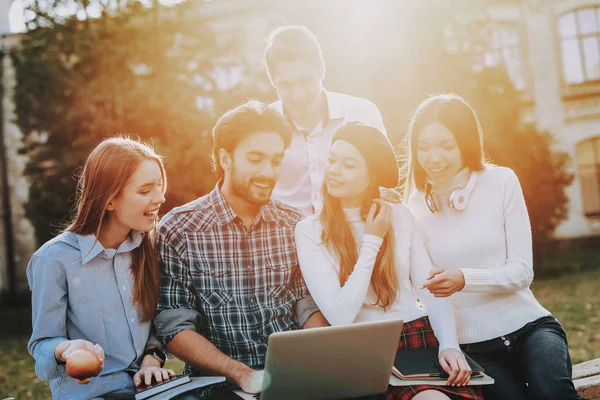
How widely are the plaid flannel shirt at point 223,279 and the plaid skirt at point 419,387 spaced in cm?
50

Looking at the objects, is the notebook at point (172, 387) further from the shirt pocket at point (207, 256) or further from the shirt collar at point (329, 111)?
the shirt collar at point (329, 111)

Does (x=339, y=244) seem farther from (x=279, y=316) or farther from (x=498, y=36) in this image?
(x=498, y=36)

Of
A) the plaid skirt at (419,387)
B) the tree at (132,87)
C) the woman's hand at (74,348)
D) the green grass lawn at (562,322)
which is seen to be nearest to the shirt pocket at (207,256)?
the woman's hand at (74,348)

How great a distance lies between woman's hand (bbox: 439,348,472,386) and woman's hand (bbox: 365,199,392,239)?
581 mm

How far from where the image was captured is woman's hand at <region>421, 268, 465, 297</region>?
258 cm

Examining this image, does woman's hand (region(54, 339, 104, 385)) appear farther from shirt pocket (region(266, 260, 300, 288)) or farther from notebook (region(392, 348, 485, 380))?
notebook (region(392, 348, 485, 380))

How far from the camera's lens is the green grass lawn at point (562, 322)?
646 centimetres

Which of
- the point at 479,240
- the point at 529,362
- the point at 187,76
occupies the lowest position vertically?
the point at 529,362

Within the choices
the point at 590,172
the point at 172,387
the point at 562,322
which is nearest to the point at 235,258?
the point at 172,387

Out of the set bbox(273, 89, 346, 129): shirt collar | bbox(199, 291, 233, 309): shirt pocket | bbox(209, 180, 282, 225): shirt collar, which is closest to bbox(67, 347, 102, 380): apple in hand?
bbox(199, 291, 233, 309): shirt pocket

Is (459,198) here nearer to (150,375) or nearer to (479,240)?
(479,240)

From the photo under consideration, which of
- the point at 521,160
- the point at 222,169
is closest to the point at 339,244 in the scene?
the point at 222,169

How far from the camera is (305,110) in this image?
12.1ft

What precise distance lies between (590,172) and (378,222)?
17.3 metres
